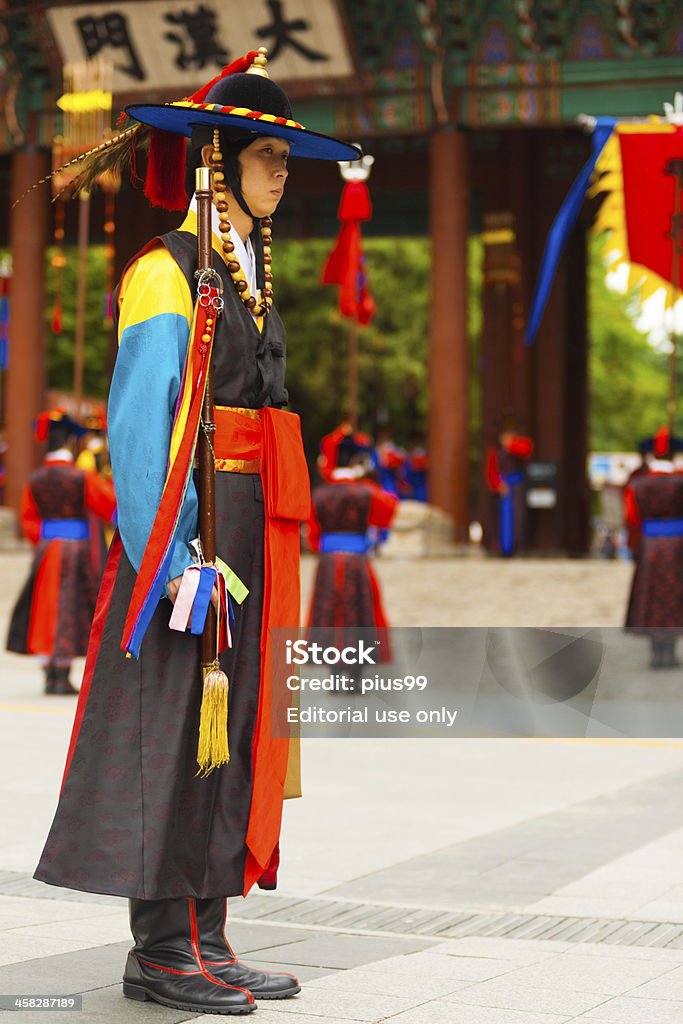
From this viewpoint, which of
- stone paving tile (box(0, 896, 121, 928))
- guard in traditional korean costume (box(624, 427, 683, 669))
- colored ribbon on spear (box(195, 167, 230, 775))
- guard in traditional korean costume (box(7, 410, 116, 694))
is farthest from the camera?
guard in traditional korean costume (box(624, 427, 683, 669))

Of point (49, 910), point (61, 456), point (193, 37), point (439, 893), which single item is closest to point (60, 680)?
point (61, 456)

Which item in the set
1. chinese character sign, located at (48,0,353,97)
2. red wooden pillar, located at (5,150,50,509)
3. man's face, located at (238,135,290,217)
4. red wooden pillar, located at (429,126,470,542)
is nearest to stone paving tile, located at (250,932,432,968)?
man's face, located at (238,135,290,217)

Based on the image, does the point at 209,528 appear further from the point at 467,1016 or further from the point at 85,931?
the point at 85,931

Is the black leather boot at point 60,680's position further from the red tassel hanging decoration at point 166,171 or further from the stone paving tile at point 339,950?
the red tassel hanging decoration at point 166,171

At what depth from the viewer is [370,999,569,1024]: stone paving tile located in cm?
339

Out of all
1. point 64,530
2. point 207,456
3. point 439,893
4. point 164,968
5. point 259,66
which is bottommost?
point 439,893

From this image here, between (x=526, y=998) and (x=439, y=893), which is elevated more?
(x=526, y=998)

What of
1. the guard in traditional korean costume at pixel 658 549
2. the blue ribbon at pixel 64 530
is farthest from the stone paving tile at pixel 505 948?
the guard in traditional korean costume at pixel 658 549

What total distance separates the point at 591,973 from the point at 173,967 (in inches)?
41.1

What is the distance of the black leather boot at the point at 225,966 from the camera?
3541mm

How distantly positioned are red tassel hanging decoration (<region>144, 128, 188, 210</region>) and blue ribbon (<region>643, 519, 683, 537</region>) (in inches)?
335

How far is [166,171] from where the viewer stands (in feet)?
12.8

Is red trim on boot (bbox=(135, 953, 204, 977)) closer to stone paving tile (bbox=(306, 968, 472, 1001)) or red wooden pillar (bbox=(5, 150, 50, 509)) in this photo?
stone paving tile (bbox=(306, 968, 472, 1001))

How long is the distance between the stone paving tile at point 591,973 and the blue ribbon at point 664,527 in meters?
8.09
